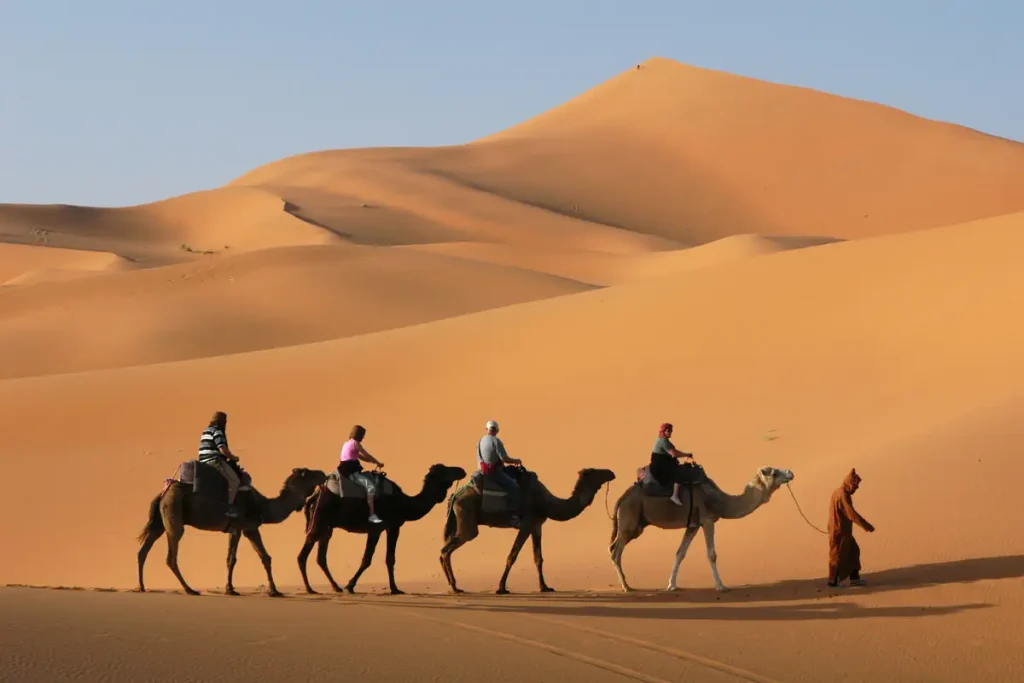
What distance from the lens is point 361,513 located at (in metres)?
15.7

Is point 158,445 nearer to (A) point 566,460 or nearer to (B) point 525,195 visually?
(A) point 566,460

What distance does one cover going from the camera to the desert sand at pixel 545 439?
453 inches

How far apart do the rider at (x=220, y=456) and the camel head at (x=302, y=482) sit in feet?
2.29

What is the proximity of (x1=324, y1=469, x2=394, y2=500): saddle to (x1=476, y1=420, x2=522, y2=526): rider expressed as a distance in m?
1.07

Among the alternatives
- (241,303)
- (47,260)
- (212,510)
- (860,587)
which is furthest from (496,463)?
(47,260)

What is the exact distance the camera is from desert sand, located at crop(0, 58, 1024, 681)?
37.7ft

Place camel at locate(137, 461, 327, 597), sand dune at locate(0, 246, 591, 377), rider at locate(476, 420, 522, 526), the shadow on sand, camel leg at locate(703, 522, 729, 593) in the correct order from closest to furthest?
1. the shadow on sand
2. camel leg at locate(703, 522, 729, 593)
3. camel at locate(137, 461, 327, 597)
4. rider at locate(476, 420, 522, 526)
5. sand dune at locate(0, 246, 591, 377)

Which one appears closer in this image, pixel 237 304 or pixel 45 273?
pixel 237 304

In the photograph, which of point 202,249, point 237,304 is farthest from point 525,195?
point 237,304

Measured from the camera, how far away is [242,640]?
35.8 ft

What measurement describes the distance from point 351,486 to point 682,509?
3401 millimetres

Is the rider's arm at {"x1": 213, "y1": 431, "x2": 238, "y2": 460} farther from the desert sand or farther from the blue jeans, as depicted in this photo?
the blue jeans

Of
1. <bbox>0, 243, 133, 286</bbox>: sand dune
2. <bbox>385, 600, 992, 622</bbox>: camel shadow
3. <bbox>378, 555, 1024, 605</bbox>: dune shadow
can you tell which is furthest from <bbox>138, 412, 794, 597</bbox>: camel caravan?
<bbox>0, 243, 133, 286</bbox>: sand dune

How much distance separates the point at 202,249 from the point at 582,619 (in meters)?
69.7
